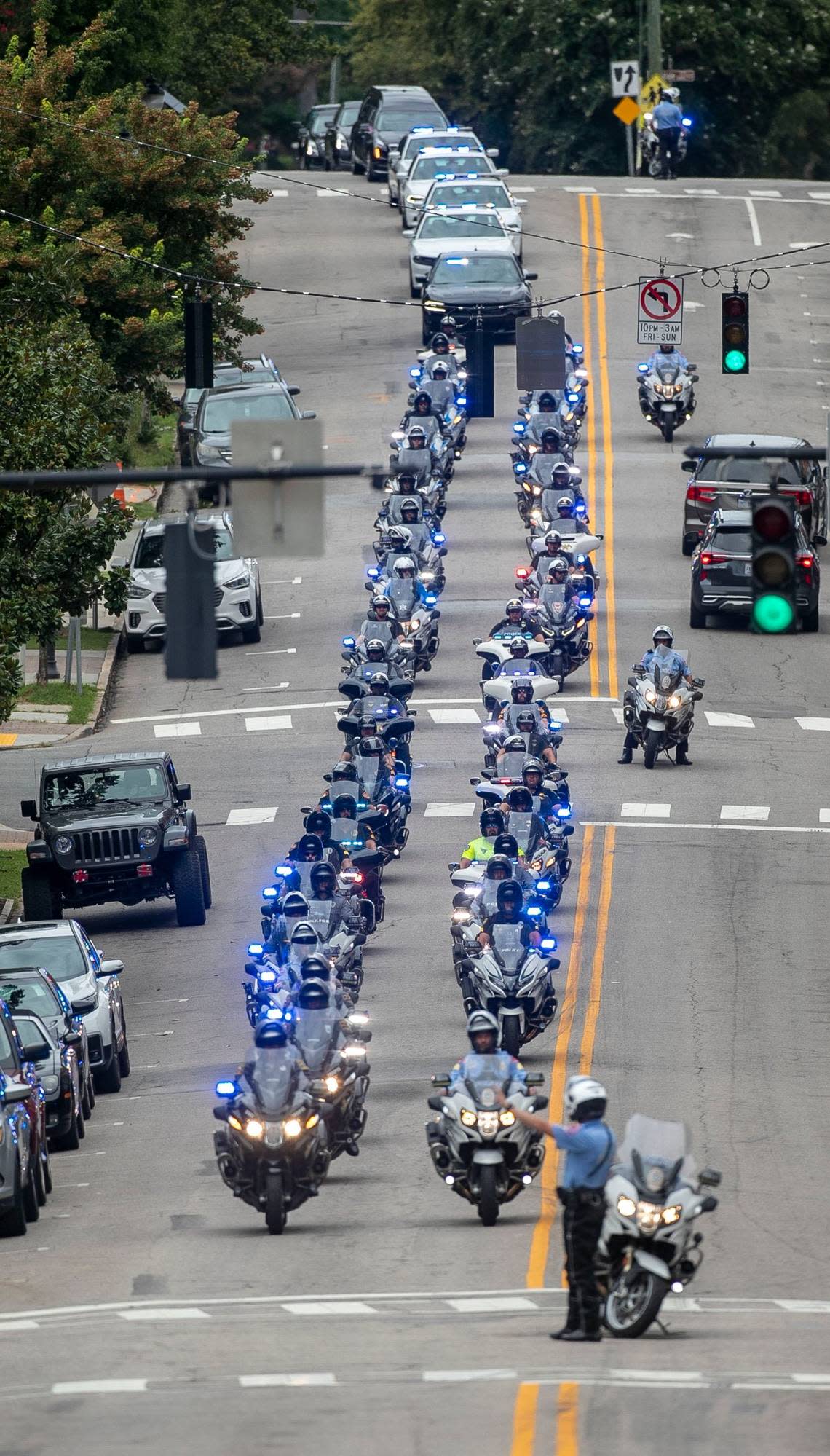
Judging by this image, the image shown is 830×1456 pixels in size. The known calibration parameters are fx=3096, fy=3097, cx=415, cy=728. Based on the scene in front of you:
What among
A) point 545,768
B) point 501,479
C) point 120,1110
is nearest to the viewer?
point 120,1110

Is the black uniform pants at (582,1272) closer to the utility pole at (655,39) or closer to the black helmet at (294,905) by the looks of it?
the black helmet at (294,905)

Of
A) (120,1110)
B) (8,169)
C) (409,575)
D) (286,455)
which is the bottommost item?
(120,1110)

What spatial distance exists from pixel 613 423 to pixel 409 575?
56.5ft

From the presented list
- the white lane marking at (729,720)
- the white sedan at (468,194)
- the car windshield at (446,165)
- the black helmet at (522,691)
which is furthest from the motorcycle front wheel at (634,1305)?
the car windshield at (446,165)

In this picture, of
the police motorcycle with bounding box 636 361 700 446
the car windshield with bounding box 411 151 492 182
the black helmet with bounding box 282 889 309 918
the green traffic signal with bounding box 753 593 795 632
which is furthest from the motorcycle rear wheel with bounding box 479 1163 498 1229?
the car windshield with bounding box 411 151 492 182

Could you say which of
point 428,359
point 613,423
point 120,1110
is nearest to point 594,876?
point 120,1110

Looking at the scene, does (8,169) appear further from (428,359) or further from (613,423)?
(613,423)

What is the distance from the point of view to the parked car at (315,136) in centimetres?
8794

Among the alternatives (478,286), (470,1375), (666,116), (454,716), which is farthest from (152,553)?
(470,1375)

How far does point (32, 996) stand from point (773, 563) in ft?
29.2

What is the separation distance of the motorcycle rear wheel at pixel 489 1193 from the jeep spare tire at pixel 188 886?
38.8ft

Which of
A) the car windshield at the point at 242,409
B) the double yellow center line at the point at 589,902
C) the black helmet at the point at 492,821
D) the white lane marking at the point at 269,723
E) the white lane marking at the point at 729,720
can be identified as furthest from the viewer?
Result: the car windshield at the point at 242,409

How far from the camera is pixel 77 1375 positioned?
15797 millimetres

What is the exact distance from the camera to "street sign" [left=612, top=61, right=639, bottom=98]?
240 feet
